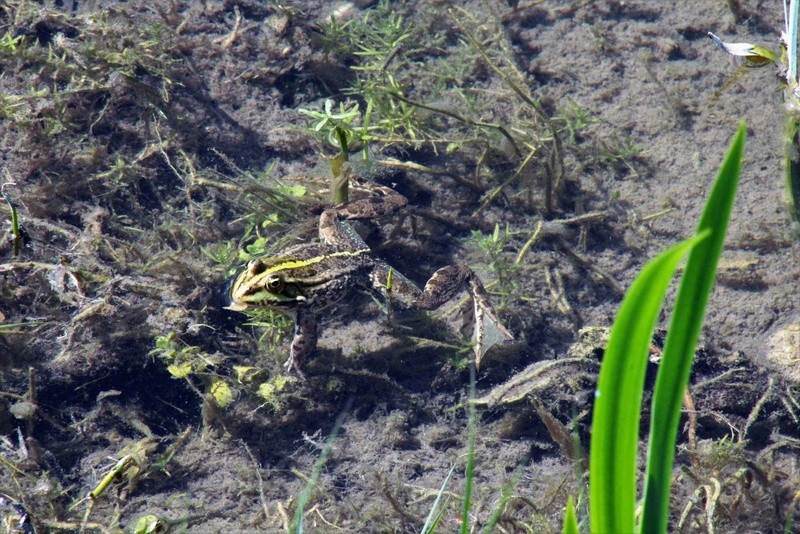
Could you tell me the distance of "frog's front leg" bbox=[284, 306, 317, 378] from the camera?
3.72 m

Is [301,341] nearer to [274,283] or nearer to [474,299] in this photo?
[274,283]

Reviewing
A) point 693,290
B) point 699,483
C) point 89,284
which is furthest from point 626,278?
point 89,284

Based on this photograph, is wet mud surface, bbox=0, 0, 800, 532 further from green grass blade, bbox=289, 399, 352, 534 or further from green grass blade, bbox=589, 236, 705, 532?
green grass blade, bbox=589, 236, 705, 532

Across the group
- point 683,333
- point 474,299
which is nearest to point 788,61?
point 683,333

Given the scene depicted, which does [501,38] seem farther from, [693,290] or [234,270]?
[693,290]

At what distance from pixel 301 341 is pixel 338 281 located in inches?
19.1

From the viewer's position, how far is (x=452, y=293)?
407 centimetres

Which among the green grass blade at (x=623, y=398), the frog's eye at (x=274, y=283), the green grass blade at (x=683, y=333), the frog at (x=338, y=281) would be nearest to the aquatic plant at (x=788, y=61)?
the green grass blade at (x=683, y=333)

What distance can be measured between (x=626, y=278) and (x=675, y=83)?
1.95 meters

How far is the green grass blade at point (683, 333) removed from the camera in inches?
42.0

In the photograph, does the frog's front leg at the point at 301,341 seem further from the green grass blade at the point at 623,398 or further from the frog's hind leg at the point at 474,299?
the green grass blade at the point at 623,398

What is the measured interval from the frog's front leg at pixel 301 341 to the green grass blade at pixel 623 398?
263 centimetres

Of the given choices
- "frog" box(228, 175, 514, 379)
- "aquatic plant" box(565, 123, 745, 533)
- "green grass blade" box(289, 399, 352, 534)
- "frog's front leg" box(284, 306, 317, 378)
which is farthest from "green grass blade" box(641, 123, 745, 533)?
"frog's front leg" box(284, 306, 317, 378)

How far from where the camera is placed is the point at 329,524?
3.14 meters
